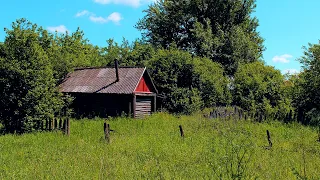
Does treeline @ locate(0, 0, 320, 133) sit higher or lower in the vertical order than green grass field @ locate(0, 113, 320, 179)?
higher

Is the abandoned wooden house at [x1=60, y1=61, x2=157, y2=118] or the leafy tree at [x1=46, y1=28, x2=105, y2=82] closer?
the abandoned wooden house at [x1=60, y1=61, x2=157, y2=118]

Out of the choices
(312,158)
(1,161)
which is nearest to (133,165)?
(1,161)

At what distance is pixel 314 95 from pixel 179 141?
1059 centimetres

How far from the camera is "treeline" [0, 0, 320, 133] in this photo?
535 inches

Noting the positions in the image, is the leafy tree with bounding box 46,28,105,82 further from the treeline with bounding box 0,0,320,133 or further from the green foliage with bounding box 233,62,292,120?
the green foliage with bounding box 233,62,292,120

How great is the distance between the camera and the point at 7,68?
13.4 metres

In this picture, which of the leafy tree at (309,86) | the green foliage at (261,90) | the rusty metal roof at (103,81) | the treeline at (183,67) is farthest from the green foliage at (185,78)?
the leafy tree at (309,86)

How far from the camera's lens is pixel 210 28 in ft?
117

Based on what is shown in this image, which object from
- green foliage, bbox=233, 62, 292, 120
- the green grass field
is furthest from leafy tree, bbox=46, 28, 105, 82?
green foliage, bbox=233, 62, 292, 120

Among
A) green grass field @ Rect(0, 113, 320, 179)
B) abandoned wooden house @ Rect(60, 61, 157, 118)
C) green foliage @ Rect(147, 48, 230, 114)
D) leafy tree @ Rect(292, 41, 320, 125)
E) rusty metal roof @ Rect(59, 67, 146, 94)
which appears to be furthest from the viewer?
green foliage @ Rect(147, 48, 230, 114)

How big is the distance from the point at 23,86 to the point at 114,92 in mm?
7182

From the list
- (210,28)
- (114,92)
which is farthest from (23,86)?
(210,28)

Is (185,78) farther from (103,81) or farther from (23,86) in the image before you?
(23,86)

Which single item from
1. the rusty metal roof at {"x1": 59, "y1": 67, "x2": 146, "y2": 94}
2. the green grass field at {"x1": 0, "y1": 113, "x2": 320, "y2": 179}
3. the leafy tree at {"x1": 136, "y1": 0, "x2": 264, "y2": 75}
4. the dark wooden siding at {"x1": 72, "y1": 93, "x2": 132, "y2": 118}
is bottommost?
the green grass field at {"x1": 0, "y1": 113, "x2": 320, "y2": 179}
